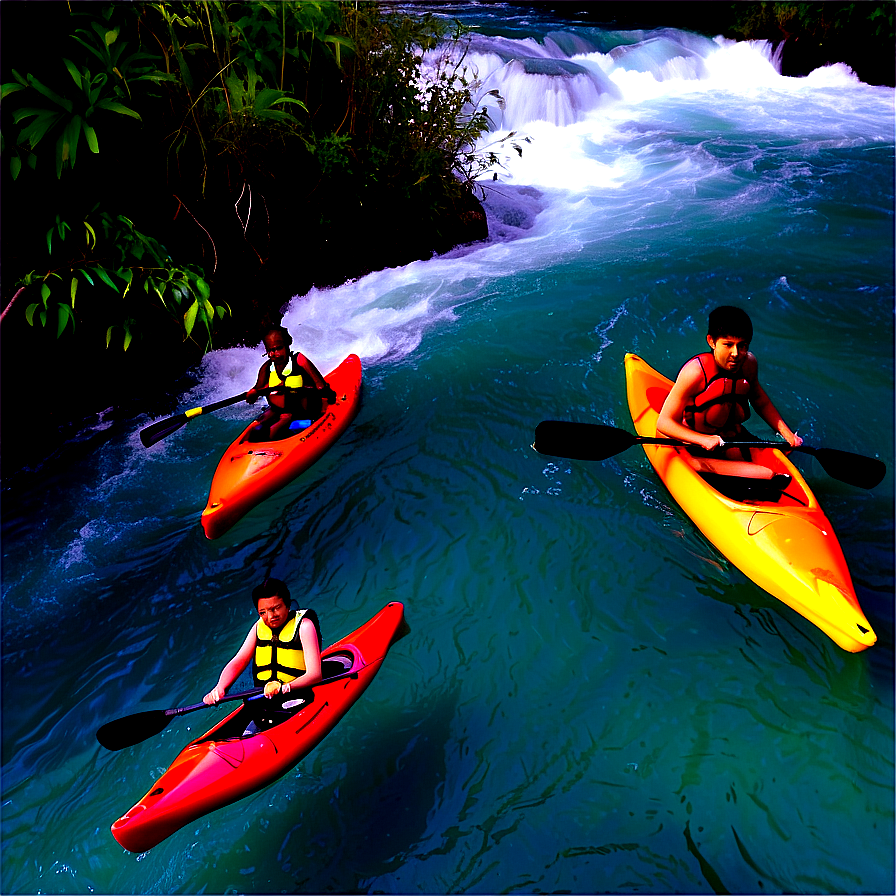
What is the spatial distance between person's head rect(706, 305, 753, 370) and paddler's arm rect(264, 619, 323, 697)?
88.9 inches

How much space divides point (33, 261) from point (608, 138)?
29.3 ft

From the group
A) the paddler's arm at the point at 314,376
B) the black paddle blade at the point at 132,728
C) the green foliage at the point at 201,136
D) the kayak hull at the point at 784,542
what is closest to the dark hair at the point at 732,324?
the kayak hull at the point at 784,542

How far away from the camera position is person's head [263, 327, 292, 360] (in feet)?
13.7

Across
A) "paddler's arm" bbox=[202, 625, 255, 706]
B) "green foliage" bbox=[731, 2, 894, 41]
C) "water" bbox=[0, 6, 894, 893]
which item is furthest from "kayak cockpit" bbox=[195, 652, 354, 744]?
"green foliage" bbox=[731, 2, 894, 41]

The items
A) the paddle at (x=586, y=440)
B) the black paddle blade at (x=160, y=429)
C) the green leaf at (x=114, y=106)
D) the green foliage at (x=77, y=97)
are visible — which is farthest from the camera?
the black paddle blade at (x=160, y=429)

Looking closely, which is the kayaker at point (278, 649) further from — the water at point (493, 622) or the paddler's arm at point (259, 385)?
the paddler's arm at point (259, 385)

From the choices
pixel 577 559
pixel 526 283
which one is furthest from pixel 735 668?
pixel 526 283

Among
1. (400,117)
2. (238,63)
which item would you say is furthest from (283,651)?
(400,117)

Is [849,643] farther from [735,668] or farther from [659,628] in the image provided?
[659,628]

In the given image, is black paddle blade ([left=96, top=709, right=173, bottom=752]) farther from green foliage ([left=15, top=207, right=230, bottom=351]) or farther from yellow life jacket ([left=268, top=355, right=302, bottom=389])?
green foliage ([left=15, top=207, right=230, bottom=351])

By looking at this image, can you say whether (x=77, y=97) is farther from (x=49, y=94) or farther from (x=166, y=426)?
(x=166, y=426)

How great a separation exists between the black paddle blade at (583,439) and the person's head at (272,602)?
1.66 m

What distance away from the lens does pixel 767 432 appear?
4270 mm

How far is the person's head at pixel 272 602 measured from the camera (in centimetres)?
259
